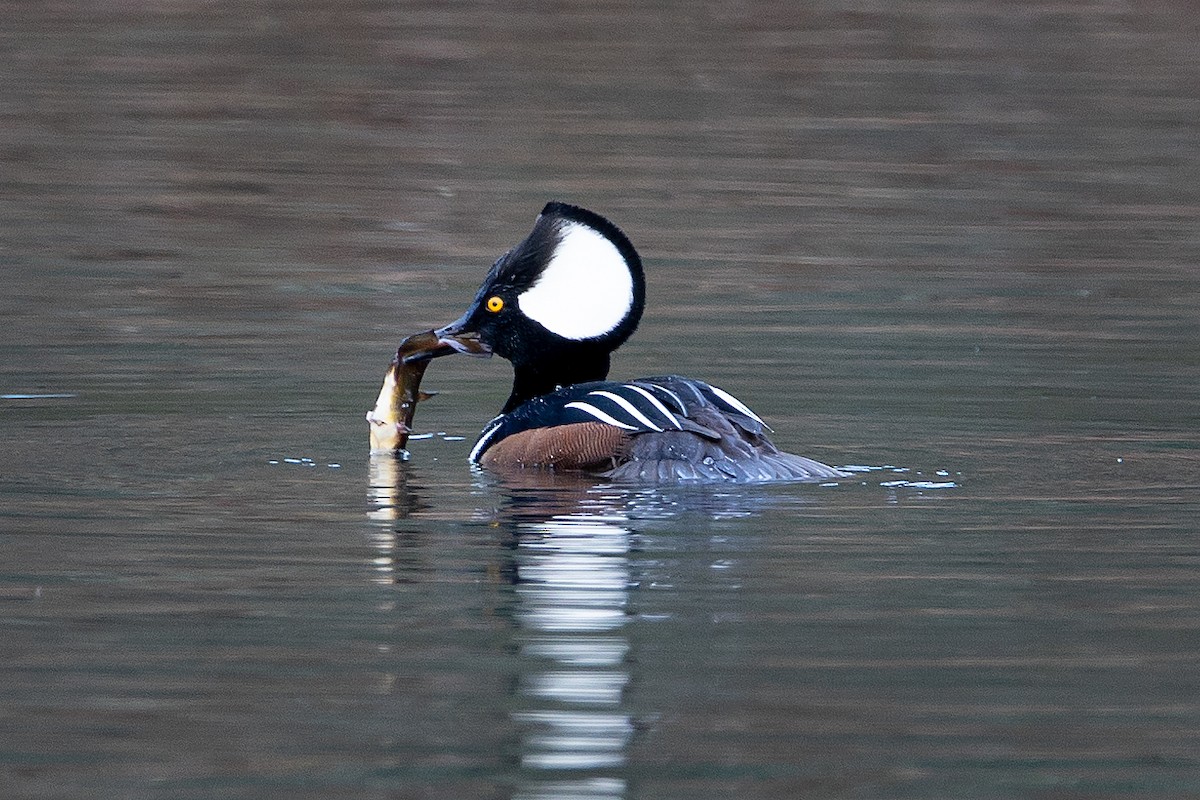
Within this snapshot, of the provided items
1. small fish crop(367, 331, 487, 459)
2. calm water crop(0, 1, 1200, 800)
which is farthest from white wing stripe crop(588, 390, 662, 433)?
small fish crop(367, 331, 487, 459)

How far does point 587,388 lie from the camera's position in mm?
8906

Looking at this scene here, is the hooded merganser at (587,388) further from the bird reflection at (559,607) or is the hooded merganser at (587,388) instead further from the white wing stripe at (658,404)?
the bird reflection at (559,607)

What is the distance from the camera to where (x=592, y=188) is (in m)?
16.9

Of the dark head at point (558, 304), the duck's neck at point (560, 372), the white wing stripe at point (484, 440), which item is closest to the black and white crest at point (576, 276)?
the dark head at point (558, 304)

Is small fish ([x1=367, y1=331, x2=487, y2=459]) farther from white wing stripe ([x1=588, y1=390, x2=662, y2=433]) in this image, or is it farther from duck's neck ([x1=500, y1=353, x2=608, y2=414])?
white wing stripe ([x1=588, y1=390, x2=662, y2=433])

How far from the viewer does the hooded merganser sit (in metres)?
8.58

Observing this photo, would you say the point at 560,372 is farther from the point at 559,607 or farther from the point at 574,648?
the point at 574,648

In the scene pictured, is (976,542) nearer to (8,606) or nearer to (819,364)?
(8,606)

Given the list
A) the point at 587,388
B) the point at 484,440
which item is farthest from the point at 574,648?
the point at 484,440

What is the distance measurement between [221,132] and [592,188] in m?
4.11

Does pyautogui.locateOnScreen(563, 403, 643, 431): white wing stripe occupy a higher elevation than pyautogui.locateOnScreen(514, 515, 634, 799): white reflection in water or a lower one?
higher

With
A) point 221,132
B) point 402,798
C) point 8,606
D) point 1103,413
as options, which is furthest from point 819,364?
point 221,132

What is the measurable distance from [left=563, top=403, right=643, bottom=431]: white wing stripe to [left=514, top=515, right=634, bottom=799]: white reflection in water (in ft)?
2.21

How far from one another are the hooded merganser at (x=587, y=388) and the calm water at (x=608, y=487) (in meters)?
0.22
